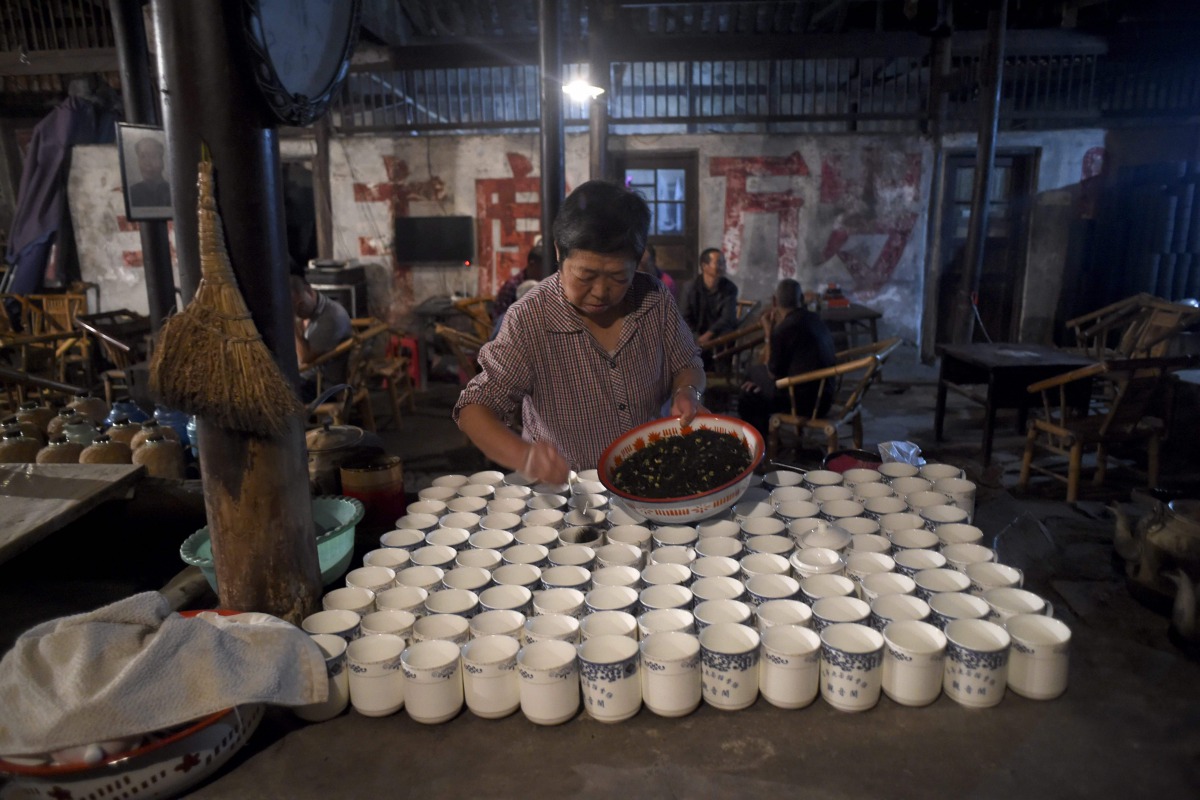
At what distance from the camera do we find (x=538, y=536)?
207 cm

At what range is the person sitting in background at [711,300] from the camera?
743cm

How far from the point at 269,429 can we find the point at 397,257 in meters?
8.02

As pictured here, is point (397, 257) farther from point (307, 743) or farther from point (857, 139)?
point (307, 743)

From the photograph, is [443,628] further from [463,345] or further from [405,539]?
[463,345]

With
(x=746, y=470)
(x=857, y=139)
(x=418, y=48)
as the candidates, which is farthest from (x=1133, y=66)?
(x=746, y=470)

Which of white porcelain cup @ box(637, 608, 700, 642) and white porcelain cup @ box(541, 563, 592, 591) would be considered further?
white porcelain cup @ box(541, 563, 592, 591)

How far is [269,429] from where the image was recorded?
1609mm


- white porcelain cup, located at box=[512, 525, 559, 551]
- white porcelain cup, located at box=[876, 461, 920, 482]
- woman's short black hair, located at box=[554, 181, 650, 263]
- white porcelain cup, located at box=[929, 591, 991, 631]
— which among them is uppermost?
woman's short black hair, located at box=[554, 181, 650, 263]

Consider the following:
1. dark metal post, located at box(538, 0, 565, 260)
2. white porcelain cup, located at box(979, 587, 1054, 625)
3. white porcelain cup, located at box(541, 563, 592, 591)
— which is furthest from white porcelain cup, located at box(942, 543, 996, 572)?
dark metal post, located at box(538, 0, 565, 260)

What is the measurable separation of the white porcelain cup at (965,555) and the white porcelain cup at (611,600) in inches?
30.3

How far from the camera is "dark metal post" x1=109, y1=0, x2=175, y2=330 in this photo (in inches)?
227

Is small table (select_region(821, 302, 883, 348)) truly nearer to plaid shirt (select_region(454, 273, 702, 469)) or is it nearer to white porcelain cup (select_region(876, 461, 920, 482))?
white porcelain cup (select_region(876, 461, 920, 482))

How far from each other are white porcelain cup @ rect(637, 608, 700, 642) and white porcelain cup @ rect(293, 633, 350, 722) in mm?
599

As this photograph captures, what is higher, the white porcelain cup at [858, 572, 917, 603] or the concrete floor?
the white porcelain cup at [858, 572, 917, 603]
